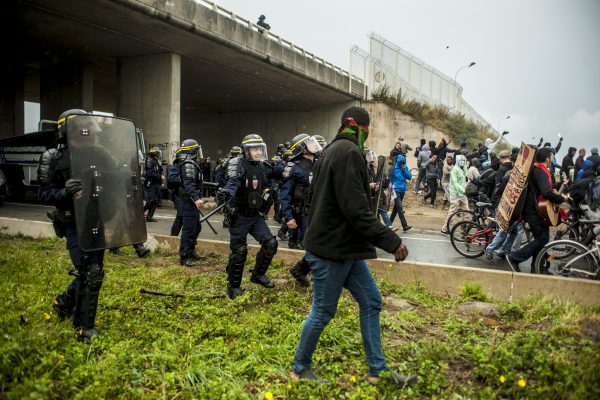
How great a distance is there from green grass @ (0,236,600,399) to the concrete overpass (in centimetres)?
1175

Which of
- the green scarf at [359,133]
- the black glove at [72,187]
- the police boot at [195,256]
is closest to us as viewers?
the green scarf at [359,133]

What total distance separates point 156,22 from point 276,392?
14771 millimetres

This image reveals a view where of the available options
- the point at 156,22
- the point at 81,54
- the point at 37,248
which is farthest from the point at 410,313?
the point at 81,54

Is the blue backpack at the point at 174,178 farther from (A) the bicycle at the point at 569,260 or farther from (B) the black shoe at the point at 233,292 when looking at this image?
(A) the bicycle at the point at 569,260

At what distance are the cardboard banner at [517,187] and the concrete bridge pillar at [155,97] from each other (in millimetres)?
14032

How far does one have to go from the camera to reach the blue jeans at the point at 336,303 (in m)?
3.37

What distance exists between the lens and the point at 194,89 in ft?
86.8

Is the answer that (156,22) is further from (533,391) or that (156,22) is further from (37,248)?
(533,391)

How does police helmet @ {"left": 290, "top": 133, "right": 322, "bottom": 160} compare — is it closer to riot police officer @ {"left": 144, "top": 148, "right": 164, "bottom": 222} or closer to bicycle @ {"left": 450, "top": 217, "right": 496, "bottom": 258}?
bicycle @ {"left": 450, "top": 217, "right": 496, "bottom": 258}

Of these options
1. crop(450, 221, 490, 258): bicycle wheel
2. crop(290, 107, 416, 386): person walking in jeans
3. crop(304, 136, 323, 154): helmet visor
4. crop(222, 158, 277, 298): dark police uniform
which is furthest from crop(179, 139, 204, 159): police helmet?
crop(290, 107, 416, 386): person walking in jeans

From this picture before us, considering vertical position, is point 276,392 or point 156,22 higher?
point 156,22

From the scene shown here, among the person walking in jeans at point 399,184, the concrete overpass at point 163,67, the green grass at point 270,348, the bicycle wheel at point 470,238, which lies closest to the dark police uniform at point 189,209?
the green grass at point 270,348

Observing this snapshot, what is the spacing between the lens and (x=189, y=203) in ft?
25.4

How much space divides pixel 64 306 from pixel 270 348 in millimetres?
2097
